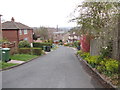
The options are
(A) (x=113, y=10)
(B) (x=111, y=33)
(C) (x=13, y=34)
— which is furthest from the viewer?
(C) (x=13, y=34)

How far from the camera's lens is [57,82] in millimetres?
6332

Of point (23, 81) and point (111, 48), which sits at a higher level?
point (111, 48)

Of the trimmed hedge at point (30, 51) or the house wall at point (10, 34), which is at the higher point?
the house wall at point (10, 34)

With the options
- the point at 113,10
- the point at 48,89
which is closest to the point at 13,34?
the point at 113,10

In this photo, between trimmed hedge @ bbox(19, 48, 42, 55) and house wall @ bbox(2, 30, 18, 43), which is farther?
house wall @ bbox(2, 30, 18, 43)

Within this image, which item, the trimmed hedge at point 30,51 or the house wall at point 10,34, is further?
the house wall at point 10,34

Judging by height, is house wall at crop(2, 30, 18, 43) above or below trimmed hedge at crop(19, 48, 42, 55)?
above

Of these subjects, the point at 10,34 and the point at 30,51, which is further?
the point at 10,34

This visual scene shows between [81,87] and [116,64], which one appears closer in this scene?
[81,87]

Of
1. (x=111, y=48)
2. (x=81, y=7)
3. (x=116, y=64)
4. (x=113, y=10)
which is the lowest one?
(x=116, y=64)

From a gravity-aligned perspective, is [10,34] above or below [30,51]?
above

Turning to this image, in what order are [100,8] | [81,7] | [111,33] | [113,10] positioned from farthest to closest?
[81,7]
[100,8]
[113,10]
[111,33]

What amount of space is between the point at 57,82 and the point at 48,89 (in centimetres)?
91

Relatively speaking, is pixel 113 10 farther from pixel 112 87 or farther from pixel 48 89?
pixel 48 89
